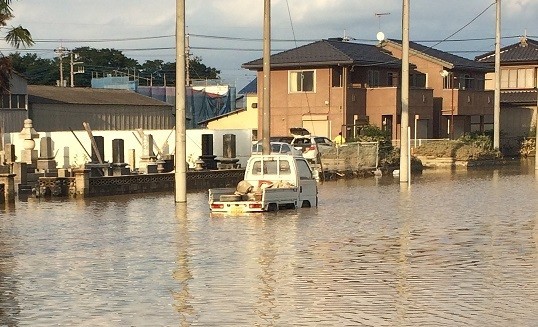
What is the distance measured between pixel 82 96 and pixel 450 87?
2554cm

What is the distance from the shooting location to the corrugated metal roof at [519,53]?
8619cm

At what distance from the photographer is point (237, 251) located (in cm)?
1934

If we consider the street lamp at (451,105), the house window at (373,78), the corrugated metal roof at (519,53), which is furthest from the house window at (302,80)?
the corrugated metal roof at (519,53)

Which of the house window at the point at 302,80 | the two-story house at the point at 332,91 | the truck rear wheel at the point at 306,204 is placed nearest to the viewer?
the truck rear wheel at the point at 306,204

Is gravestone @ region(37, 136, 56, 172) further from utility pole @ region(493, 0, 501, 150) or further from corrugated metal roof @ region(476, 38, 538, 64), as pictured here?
corrugated metal roof @ region(476, 38, 538, 64)

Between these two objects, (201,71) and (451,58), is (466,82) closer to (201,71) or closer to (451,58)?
(451,58)

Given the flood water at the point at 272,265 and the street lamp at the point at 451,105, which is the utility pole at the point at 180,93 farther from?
the street lamp at the point at 451,105

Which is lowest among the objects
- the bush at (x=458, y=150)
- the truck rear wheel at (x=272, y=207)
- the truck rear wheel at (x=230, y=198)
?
the truck rear wheel at (x=272, y=207)

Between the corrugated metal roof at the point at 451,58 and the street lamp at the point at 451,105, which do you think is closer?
the street lamp at the point at 451,105

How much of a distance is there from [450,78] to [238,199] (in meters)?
49.1

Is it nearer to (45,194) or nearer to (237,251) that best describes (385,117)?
(45,194)

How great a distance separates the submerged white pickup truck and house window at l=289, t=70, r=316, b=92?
117 ft

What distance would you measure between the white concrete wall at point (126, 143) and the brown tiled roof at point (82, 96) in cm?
1562

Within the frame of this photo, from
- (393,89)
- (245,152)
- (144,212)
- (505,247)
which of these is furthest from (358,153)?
(505,247)
